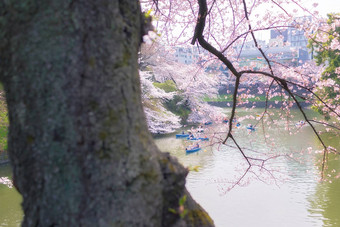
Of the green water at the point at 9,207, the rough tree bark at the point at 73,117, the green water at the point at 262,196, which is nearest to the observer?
the rough tree bark at the point at 73,117

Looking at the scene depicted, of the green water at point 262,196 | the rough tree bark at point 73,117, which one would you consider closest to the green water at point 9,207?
the green water at point 262,196

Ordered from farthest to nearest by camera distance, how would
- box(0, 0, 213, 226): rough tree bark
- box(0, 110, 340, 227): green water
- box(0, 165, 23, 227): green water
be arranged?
1. box(0, 110, 340, 227): green water
2. box(0, 165, 23, 227): green water
3. box(0, 0, 213, 226): rough tree bark

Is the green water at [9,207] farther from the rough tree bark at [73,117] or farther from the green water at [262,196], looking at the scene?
the rough tree bark at [73,117]

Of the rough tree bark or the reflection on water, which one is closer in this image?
the rough tree bark

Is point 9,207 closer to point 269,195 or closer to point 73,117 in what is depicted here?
point 269,195

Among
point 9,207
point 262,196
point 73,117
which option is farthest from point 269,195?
point 73,117

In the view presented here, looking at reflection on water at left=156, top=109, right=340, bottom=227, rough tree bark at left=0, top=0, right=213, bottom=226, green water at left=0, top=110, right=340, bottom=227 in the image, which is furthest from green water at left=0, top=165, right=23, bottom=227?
rough tree bark at left=0, top=0, right=213, bottom=226

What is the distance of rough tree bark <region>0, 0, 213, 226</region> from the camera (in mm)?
709

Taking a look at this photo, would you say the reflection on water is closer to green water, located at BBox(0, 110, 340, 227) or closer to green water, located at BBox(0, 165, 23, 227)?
green water, located at BBox(0, 110, 340, 227)

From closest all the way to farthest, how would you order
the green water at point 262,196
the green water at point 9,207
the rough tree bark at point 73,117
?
the rough tree bark at point 73,117
the green water at point 9,207
the green water at point 262,196

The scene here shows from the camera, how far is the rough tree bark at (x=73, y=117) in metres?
0.71

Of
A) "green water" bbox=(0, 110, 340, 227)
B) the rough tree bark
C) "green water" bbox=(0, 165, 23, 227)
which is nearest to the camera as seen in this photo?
the rough tree bark

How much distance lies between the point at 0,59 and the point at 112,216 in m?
0.46

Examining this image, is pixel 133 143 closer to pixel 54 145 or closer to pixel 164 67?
pixel 54 145
